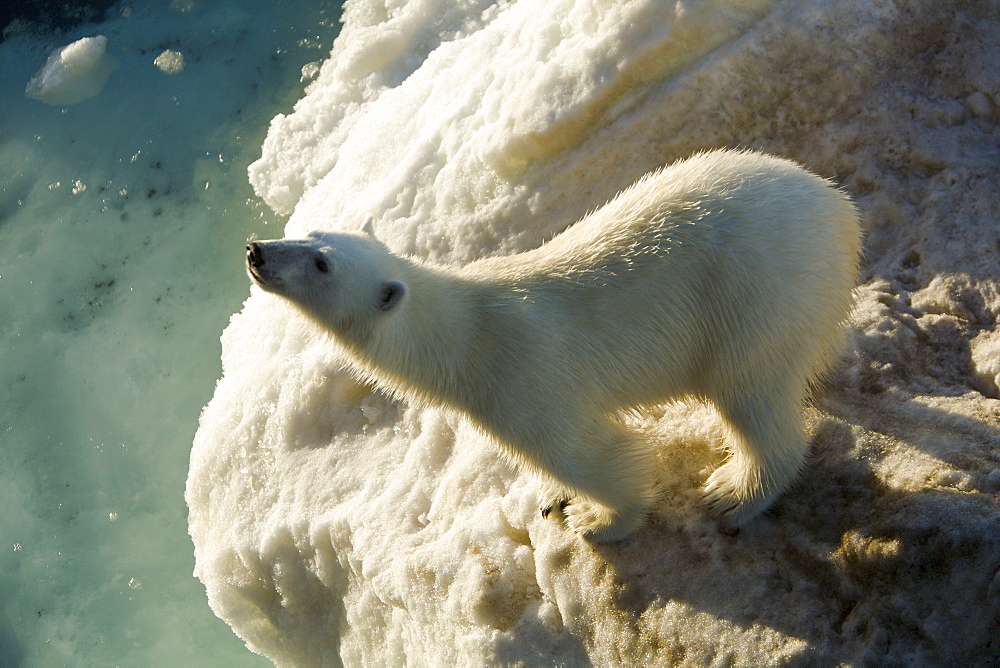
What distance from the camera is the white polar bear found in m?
2.48

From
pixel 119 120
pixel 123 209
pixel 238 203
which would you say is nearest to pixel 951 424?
pixel 238 203

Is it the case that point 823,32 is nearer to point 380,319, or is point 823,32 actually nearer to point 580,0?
point 580,0

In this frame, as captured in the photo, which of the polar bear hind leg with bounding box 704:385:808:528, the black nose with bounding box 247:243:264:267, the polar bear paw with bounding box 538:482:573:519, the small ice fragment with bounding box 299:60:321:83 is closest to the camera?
the black nose with bounding box 247:243:264:267

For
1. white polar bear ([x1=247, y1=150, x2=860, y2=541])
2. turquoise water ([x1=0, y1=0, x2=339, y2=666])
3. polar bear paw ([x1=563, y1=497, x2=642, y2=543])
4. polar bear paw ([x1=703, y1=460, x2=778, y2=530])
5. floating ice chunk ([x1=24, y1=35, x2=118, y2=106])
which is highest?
white polar bear ([x1=247, y1=150, x2=860, y2=541])

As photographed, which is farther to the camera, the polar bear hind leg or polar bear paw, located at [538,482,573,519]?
polar bear paw, located at [538,482,573,519]

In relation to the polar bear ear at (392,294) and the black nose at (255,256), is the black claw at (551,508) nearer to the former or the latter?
the polar bear ear at (392,294)

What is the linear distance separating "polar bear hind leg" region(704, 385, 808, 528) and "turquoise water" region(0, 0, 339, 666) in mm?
3232

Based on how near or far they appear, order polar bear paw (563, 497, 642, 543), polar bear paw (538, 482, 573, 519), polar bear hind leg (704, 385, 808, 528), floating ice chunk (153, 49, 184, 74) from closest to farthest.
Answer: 1. polar bear hind leg (704, 385, 808, 528)
2. polar bear paw (563, 497, 642, 543)
3. polar bear paw (538, 482, 573, 519)
4. floating ice chunk (153, 49, 184, 74)

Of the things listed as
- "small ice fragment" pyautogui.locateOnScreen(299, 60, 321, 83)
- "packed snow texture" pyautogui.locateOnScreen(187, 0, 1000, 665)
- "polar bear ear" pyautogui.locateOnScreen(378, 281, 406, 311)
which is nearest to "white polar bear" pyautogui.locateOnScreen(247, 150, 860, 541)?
"polar bear ear" pyautogui.locateOnScreen(378, 281, 406, 311)

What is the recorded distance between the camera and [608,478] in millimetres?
2658

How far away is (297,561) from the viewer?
3.68 meters

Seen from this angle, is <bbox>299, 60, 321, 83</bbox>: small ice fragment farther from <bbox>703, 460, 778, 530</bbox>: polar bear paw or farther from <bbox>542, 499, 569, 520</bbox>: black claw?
<bbox>703, 460, 778, 530</bbox>: polar bear paw

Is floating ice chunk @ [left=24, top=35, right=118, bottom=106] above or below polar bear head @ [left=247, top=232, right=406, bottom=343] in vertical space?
below

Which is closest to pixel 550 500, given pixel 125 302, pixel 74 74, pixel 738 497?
pixel 738 497
